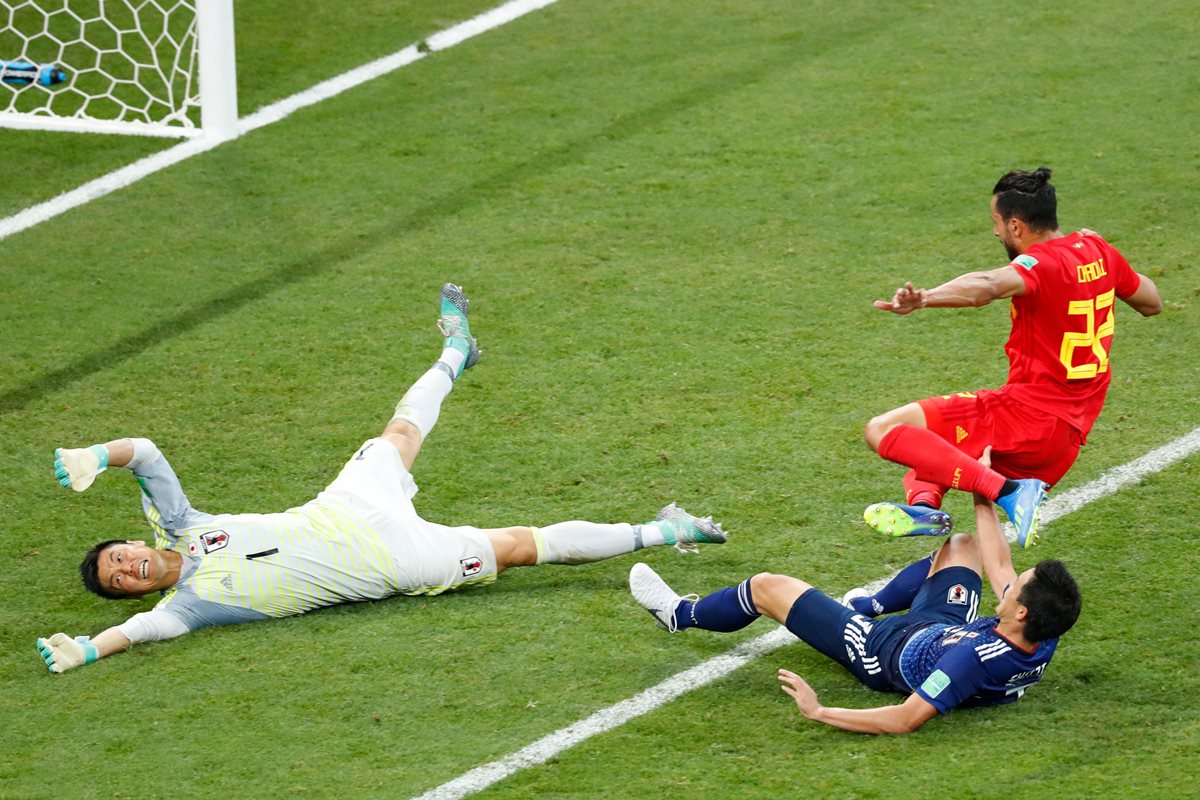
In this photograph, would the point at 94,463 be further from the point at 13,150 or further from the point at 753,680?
the point at 13,150

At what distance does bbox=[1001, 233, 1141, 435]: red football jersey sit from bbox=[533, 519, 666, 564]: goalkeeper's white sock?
1571mm

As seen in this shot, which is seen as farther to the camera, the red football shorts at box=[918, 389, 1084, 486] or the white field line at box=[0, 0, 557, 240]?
the white field line at box=[0, 0, 557, 240]

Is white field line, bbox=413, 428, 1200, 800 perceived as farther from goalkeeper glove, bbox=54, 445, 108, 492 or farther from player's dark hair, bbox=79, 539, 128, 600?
goalkeeper glove, bbox=54, 445, 108, 492

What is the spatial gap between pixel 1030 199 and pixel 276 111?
6.79 m

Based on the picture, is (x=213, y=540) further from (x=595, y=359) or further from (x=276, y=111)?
(x=276, y=111)

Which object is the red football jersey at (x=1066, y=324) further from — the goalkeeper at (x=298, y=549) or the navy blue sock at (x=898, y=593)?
the goalkeeper at (x=298, y=549)

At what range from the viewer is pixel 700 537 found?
21.8 ft

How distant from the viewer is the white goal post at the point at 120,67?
11.0m

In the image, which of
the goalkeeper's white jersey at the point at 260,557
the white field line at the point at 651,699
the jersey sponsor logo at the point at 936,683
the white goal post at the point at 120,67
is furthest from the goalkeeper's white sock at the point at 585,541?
the white goal post at the point at 120,67

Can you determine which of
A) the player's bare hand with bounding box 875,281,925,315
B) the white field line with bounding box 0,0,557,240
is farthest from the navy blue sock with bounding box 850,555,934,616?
the white field line with bounding box 0,0,557,240

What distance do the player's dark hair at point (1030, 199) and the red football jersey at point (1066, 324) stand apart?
9 centimetres

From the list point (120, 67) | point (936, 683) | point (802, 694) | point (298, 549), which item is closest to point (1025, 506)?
point (936, 683)

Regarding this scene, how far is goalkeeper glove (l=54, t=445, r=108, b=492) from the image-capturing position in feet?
20.5

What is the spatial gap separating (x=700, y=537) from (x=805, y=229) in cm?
341
